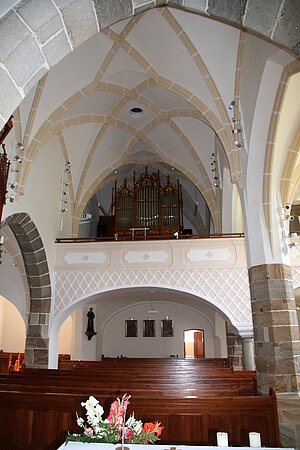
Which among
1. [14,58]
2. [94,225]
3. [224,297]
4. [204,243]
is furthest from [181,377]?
[94,225]

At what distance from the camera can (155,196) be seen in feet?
44.3

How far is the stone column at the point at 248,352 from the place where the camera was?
856cm

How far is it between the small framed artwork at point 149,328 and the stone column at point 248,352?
21.5ft

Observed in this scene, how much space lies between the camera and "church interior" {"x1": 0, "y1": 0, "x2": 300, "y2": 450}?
2898mm

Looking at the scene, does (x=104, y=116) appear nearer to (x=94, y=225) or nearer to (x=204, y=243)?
(x=204, y=243)

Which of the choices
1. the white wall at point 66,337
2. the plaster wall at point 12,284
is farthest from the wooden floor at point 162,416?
the white wall at point 66,337

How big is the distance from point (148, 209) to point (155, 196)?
0.63 meters

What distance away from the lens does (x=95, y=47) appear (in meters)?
8.15

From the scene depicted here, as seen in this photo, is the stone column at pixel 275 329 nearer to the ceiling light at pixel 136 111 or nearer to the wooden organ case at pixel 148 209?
the ceiling light at pixel 136 111

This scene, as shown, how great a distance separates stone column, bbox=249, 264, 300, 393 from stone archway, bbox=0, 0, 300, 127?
371 centimetres

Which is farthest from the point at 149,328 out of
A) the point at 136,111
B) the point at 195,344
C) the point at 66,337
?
the point at 136,111

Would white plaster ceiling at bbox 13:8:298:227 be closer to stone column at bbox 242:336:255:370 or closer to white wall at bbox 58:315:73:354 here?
stone column at bbox 242:336:255:370

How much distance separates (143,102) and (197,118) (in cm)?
162

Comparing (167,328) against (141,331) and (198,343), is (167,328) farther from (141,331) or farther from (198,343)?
(198,343)
